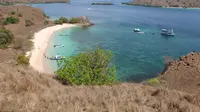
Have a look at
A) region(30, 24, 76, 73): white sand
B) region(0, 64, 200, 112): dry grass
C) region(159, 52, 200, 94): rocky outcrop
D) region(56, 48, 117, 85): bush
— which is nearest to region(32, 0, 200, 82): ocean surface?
region(30, 24, 76, 73): white sand

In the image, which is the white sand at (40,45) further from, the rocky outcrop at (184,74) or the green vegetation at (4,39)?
the rocky outcrop at (184,74)

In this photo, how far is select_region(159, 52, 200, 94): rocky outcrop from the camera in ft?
85.1

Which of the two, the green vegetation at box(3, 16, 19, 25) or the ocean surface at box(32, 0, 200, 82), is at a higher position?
the green vegetation at box(3, 16, 19, 25)

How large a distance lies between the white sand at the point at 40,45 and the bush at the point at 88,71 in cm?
Answer: 1310

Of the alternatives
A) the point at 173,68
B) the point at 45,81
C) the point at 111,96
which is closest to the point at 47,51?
the point at 173,68

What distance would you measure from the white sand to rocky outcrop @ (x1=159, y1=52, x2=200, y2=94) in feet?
61.0

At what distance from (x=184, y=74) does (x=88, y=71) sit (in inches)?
604

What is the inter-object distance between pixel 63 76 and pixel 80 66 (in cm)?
194

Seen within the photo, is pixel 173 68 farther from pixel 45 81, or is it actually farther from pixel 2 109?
pixel 2 109

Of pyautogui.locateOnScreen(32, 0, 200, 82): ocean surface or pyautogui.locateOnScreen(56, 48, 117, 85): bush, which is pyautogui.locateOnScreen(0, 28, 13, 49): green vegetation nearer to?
pyautogui.locateOnScreen(32, 0, 200, 82): ocean surface

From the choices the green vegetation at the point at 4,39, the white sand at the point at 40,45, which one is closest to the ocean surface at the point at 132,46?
the white sand at the point at 40,45

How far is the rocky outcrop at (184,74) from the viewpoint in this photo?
25.9m

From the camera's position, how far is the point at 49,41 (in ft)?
188

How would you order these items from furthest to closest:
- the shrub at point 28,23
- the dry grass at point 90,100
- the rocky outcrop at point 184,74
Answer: the shrub at point 28,23 < the rocky outcrop at point 184,74 < the dry grass at point 90,100
